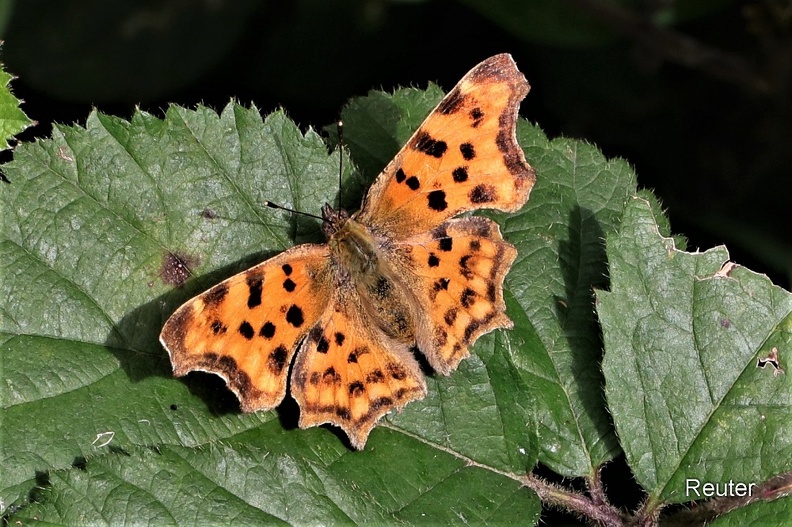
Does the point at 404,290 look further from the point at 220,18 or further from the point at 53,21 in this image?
the point at 53,21

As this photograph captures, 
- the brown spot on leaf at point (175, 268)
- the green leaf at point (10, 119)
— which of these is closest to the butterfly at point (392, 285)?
the brown spot on leaf at point (175, 268)

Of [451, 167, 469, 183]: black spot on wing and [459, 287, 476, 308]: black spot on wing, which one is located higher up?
[451, 167, 469, 183]: black spot on wing

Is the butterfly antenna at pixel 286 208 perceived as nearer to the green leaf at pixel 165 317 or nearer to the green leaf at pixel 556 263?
the green leaf at pixel 165 317

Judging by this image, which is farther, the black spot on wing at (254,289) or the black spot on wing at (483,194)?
the black spot on wing at (483,194)

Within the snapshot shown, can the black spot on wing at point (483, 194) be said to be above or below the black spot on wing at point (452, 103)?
below

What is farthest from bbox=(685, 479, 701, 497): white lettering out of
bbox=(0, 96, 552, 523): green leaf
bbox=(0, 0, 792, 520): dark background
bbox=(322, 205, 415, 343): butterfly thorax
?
bbox=(0, 0, 792, 520): dark background

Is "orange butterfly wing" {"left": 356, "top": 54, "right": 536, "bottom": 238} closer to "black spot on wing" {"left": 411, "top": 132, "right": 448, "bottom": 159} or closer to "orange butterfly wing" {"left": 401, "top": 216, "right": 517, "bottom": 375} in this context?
"black spot on wing" {"left": 411, "top": 132, "right": 448, "bottom": 159}

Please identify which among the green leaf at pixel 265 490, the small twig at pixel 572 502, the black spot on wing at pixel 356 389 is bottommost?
the small twig at pixel 572 502

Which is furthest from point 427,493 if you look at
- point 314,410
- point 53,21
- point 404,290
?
point 53,21
